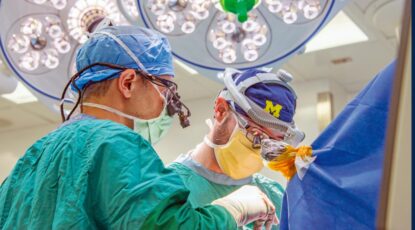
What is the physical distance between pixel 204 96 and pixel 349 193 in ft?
15.8

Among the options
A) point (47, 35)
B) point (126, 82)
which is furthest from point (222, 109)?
point (47, 35)

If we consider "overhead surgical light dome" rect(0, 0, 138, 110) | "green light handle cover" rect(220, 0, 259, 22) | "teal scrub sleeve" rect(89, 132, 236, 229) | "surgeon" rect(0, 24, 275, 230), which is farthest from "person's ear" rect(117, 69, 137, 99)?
"overhead surgical light dome" rect(0, 0, 138, 110)

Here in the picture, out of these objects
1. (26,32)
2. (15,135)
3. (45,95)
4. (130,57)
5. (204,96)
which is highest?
(130,57)

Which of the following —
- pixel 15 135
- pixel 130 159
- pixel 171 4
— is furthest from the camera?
pixel 15 135

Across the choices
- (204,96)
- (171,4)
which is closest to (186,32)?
(171,4)

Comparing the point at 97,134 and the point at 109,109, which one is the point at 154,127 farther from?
the point at 97,134

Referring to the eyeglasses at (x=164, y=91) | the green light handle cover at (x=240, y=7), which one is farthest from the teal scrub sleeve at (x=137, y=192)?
the green light handle cover at (x=240, y=7)

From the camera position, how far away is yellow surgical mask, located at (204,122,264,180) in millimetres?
2553

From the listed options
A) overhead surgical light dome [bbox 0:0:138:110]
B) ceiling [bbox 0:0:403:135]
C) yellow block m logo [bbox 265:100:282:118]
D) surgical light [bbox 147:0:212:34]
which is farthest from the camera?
ceiling [bbox 0:0:403:135]

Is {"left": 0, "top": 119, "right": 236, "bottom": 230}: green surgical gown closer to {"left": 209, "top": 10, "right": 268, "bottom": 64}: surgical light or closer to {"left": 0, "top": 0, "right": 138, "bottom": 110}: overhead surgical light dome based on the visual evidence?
{"left": 209, "top": 10, "right": 268, "bottom": 64}: surgical light

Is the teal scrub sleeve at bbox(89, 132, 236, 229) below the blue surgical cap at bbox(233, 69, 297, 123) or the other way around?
the other way around

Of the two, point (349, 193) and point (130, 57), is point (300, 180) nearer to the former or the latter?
point (349, 193)

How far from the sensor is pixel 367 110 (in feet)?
4.80

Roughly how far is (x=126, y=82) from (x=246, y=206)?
450mm
